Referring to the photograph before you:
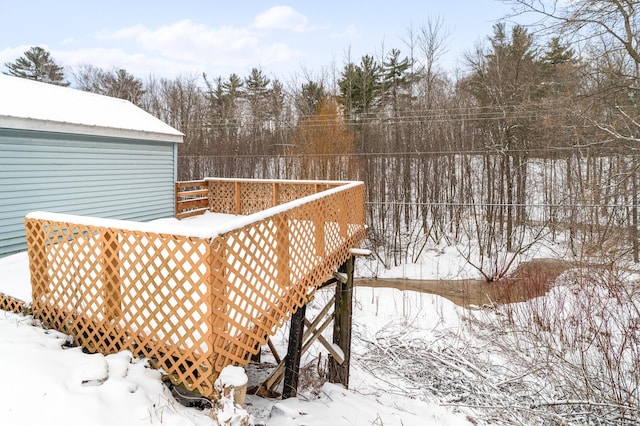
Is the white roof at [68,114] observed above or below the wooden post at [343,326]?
above

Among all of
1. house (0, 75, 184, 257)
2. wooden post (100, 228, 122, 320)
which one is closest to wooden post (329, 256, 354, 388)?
wooden post (100, 228, 122, 320)

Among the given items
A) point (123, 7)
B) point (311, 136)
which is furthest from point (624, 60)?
point (123, 7)

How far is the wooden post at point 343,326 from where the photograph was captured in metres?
5.71

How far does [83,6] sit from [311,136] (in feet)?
30.4

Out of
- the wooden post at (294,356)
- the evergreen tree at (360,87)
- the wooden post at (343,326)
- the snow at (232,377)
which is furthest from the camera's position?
the evergreen tree at (360,87)

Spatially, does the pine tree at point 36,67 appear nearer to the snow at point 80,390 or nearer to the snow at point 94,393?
the snow at point 94,393

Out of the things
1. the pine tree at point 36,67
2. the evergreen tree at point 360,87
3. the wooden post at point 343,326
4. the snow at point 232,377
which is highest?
the pine tree at point 36,67

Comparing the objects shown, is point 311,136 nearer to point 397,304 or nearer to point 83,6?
point 397,304

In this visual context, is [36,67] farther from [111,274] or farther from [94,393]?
[94,393]

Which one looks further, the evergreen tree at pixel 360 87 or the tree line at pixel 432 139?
the evergreen tree at pixel 360 87

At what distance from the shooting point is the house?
5.53 meters

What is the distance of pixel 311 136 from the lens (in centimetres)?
1416

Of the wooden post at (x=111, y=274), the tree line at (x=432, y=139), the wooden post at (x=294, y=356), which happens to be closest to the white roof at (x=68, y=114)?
the wooden post at (x=111, y=274)

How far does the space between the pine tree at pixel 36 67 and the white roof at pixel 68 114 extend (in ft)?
66.0
